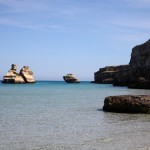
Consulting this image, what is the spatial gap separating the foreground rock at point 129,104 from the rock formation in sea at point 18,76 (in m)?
132

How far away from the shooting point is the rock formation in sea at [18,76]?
153500 millimetres

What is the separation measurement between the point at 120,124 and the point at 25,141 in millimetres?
6271

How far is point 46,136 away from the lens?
46.3 ft

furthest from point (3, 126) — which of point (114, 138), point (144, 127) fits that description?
point (144, 127)

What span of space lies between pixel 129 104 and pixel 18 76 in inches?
5317

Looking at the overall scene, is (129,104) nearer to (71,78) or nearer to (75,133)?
(75,133)

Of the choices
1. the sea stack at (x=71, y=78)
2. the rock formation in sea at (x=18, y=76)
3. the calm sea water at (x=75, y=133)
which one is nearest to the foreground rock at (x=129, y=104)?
the calm sea water at (x=75, y=133)

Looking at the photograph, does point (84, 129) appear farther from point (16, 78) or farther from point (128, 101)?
point (16, 78)

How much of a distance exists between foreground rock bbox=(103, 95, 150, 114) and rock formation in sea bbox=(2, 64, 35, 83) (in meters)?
132

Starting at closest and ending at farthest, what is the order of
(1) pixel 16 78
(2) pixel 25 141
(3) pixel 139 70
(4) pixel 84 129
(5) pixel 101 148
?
(5) pixel 101 148 < (2) pixel 25 141 < (4) pixel 84 129 < (3) pixel 139 70 < (1) pixel 16 78

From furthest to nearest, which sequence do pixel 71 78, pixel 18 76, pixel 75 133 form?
pixel 71 78, pixel 18 76, pixel 75 133

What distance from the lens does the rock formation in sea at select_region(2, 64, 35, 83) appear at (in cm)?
15350

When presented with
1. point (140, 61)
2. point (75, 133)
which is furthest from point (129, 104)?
point (140, 61)

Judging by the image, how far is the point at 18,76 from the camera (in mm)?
155250
